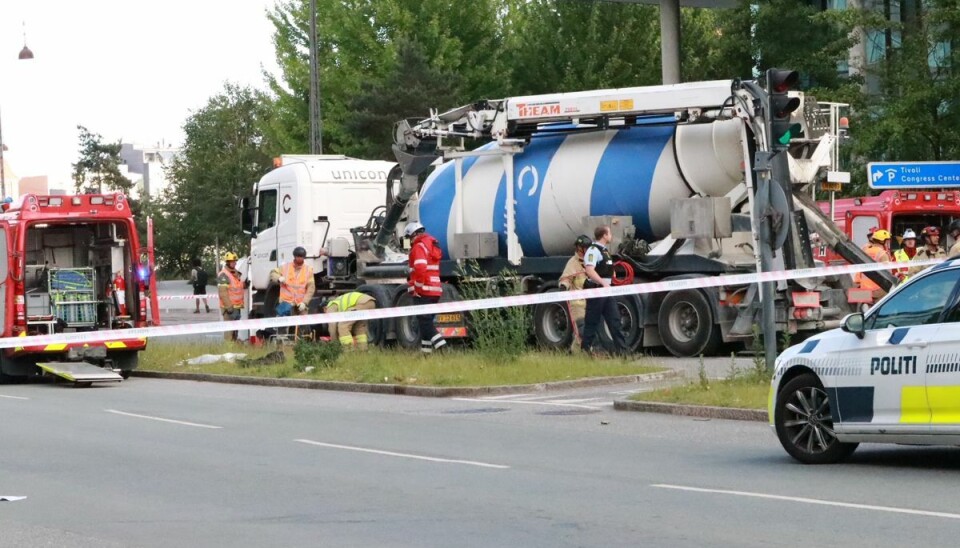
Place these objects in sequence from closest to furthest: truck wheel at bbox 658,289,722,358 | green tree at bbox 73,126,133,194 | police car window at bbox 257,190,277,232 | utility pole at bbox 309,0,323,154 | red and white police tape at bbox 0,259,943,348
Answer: red and white police tape at bbox 0,259,943,348, truck wheel at bbox 658,289,722,358, police car window at bbox 257,190,277,232, utility pole at bbox 309,0,323,154, green tree at bbox 73,126,133,194

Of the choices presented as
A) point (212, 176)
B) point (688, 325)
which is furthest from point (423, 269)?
point (212, 176)

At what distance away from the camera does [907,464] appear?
11.6 metres

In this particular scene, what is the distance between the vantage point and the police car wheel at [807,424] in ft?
38.0

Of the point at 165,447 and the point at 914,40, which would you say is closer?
the point at 165,447

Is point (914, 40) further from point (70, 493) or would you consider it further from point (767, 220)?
point (70, 493)

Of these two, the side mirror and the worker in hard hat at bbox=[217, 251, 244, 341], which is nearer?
the side mirror

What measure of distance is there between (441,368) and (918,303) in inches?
395

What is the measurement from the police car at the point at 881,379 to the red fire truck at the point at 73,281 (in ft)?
43.2

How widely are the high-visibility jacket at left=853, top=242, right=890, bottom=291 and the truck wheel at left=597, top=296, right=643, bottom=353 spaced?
3.06 m

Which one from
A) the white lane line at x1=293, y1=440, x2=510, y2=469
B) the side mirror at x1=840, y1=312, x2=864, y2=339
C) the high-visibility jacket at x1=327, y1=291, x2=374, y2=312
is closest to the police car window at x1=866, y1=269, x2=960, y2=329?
the side mirror at x1=840, y1=312, x2=864, y2=339

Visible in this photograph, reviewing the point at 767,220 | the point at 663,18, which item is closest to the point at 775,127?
the point at 767,220

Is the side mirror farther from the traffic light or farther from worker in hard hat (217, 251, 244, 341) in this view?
worker in hard hat (217, 251, 244, 341)

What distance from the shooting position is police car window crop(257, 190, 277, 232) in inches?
1134

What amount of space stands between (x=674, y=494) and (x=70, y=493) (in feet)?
13.3
